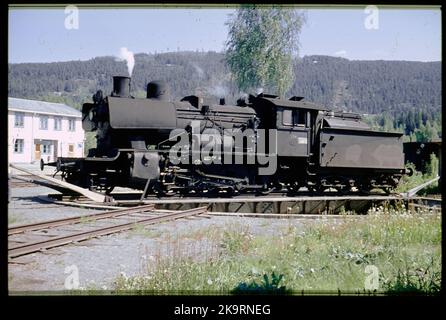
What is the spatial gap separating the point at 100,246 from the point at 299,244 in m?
3.22

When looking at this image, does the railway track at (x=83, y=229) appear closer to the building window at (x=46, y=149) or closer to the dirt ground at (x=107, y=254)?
the dirt ground at (x=107, y=254)

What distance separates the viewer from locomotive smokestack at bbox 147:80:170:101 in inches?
481

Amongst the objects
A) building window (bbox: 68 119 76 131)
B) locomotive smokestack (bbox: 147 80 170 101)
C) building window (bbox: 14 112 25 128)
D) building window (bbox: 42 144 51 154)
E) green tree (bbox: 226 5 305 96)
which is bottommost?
building window (bbox: 42 144 51 154)

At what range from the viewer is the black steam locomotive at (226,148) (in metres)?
11.2

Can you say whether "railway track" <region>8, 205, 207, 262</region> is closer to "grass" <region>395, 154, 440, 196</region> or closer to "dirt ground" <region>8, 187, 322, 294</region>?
"dirt ground" <region>8, 187, 322, 294</region>

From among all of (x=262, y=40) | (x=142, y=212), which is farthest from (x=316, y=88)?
(x=142, y=212)

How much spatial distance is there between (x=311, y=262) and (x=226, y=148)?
8033 mm

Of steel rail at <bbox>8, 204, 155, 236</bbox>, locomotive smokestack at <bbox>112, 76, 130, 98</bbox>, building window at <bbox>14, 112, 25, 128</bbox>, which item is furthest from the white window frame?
building window at <bbox>14, 112, 25, 128</bbox>

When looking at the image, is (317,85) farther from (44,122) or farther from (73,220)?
(73,220)

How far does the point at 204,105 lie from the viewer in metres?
12.8

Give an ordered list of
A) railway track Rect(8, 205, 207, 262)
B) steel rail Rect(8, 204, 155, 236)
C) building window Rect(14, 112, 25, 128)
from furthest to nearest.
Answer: steel rail Rect(8, 204, 155, 236), railway track Rect(8, 205, 207, 262), building window Rect(14, 112, 25, 128)

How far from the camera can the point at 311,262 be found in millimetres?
4746

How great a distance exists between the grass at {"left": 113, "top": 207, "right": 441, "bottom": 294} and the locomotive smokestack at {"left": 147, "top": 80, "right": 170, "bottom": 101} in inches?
259
